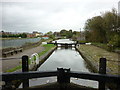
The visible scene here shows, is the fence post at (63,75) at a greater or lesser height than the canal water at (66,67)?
greater

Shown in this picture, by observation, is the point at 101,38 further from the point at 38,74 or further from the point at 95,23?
the point at 38,74

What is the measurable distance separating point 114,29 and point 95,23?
183 inches

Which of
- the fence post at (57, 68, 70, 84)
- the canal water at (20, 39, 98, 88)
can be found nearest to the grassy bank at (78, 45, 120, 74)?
the canal water at (20, 39, 98, 88)

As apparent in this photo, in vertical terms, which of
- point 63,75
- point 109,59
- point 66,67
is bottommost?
point 66,67

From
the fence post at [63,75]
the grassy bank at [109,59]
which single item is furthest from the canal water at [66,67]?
the fence post at [63,75]

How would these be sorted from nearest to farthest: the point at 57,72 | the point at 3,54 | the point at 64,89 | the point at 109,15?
the point at 64,89 → the point at 57,72 → the point at 3,54 → the point at 109,15

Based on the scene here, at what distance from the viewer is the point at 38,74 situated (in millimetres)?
2959

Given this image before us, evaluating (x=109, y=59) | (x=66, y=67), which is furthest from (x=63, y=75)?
(x=109, y=59)

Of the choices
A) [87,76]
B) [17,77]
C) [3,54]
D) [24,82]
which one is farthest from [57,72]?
[3,54]

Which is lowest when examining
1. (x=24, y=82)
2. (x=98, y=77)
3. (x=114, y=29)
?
(x=24, y=82)

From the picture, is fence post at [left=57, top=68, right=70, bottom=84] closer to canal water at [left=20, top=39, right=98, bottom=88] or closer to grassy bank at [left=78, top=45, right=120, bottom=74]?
canal water at [left=20, top=39, right=98, bottom=88]

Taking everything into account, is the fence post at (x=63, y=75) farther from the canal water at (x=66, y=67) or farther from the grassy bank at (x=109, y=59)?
the grassy bank at (x=109, y=59)

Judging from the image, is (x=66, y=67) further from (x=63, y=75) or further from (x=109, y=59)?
(x=63, y=75)

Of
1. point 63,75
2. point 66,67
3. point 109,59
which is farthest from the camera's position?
point 109,59
